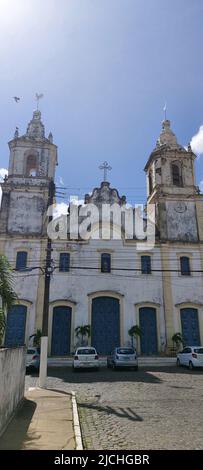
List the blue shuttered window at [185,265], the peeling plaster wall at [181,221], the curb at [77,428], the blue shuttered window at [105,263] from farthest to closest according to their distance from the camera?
the peeling plaster wall at [181,221], the blue shuttered window at [185,265], the blue shuttered window at [105,263], the curb at [77,428]

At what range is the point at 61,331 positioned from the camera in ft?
83.9

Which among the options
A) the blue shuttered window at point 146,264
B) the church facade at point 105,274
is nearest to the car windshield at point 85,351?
the church facade at point 105,274

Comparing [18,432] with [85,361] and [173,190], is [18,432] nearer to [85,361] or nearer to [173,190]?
[85,361]

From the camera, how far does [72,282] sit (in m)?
26.5

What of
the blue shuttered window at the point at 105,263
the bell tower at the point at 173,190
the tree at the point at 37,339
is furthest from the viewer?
the bell tower at the point at 173,190

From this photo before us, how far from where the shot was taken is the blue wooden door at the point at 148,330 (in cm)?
2575

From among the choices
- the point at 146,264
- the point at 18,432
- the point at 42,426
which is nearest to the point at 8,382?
the point at 18,432

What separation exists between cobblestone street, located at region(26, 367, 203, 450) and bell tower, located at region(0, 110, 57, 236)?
554 inches

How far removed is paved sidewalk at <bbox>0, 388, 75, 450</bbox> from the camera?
6398 mm

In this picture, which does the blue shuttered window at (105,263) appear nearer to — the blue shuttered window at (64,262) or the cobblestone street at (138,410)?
the blue shuttered window at (64,262)

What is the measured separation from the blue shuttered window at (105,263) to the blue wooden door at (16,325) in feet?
20.6
